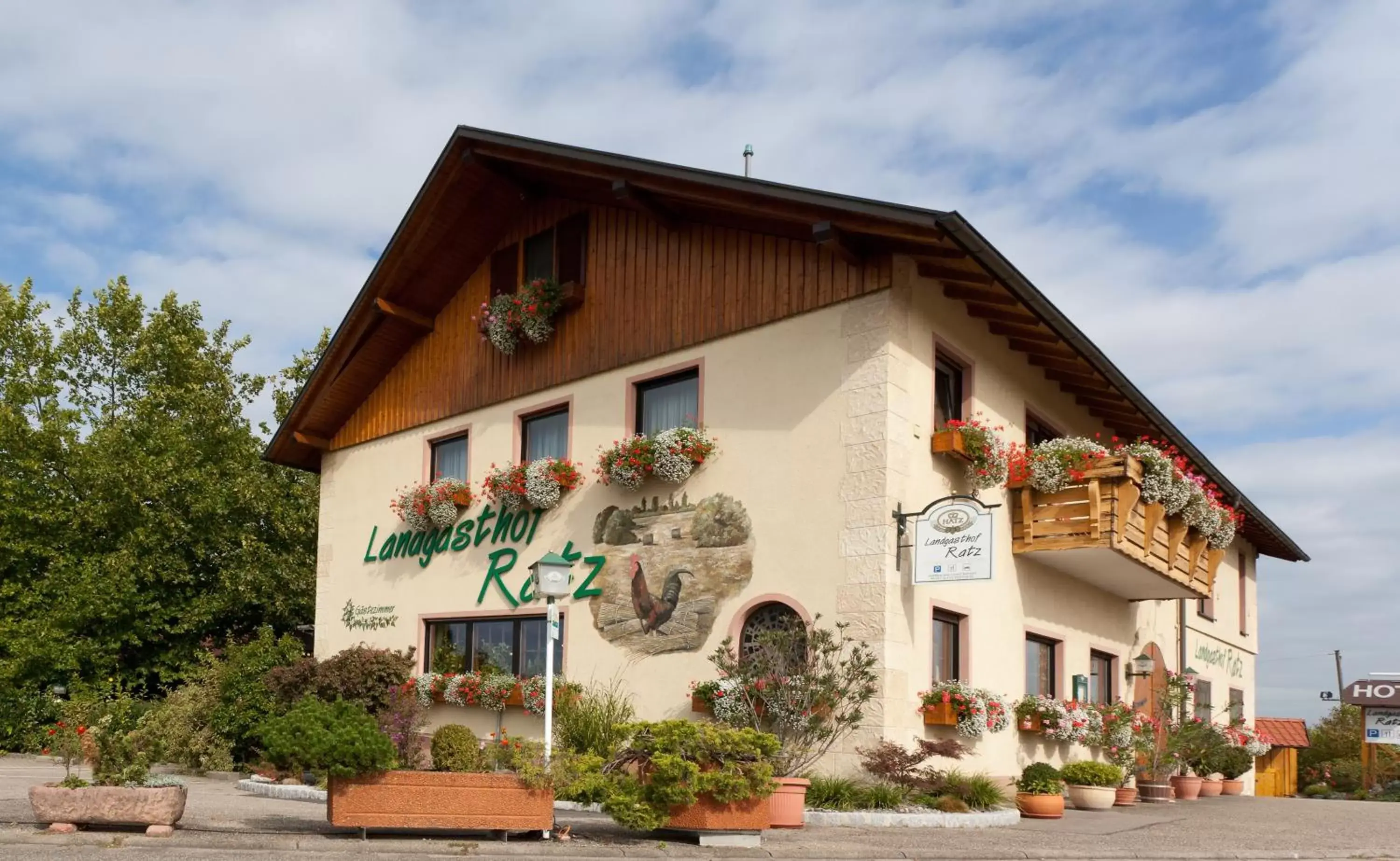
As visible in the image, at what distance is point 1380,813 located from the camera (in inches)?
721

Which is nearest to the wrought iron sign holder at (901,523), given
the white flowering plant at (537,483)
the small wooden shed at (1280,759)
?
the white flowering plant at (537,483)

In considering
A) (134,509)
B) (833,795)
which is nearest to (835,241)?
(833,795)

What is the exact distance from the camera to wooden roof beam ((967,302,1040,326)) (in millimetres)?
15750

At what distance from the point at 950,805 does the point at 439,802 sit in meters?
5.38

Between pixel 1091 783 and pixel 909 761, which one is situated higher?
pixel 909 761

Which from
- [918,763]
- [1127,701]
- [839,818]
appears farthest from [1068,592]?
[839,818]

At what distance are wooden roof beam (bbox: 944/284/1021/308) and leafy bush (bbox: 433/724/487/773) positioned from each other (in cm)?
742

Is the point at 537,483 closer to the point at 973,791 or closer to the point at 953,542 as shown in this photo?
the point at 953,542

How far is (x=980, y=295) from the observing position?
15.4m

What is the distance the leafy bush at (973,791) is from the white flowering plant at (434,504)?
811 cm

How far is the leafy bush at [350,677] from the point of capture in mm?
18062

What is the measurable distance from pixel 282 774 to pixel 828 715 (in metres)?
7.35

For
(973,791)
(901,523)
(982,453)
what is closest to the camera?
(973,791)

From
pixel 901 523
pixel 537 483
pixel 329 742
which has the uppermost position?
pixel 537 483
